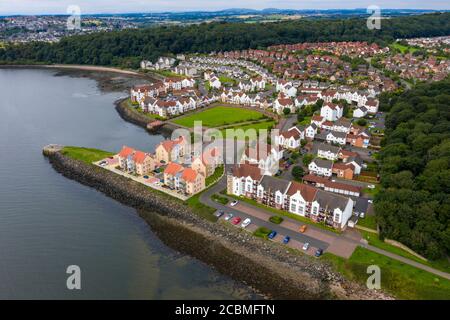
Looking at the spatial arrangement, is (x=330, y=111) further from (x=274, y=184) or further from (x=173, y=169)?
(x=173, y=169)

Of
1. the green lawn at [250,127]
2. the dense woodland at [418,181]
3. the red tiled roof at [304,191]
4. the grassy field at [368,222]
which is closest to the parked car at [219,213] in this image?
the red tiled roof at [304,191]

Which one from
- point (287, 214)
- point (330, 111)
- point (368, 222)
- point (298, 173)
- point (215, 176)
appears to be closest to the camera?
point (368, 222)

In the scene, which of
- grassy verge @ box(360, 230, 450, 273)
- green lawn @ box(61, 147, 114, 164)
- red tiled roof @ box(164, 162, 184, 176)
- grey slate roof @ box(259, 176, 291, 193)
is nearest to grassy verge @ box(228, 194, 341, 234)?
grey slate roof @ box(259, 176, 291, 193)

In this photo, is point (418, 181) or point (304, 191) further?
point (418, 181)

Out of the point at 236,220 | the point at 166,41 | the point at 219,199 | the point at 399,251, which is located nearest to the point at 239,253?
the point at 236,220

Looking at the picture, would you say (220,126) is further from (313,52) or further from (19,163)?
(313,52)

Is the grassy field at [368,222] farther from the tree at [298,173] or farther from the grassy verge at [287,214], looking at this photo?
the tree at [298,173]
